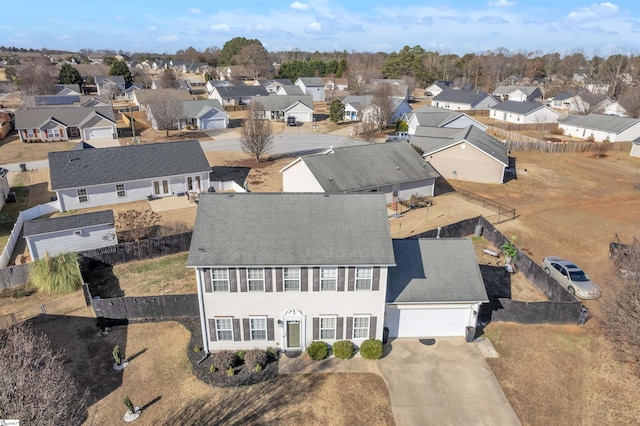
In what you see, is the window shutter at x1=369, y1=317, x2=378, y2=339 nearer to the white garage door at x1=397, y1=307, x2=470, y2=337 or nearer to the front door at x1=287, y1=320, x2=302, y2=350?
the white garage door at x1=397, y1=307, x2=470, y2=337

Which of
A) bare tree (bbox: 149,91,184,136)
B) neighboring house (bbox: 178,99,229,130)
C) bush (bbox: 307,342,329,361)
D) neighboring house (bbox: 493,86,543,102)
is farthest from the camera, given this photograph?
neighboring house (bbox: 493,86,543,102)

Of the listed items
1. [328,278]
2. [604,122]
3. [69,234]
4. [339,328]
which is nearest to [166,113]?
[69,234]

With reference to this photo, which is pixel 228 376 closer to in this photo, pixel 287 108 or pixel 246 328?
pixel 246 328

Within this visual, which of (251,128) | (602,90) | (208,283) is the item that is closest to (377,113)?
(251,128)

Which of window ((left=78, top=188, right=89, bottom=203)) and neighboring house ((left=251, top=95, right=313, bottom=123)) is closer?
window ((left=78, top=188, right=89, bottom=203))

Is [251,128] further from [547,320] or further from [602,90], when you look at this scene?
[602,90]

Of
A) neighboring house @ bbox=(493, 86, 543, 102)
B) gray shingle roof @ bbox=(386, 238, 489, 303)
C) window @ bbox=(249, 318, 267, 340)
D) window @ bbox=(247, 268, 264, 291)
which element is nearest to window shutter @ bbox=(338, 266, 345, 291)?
gray shingle roof @ bbox=(386, 238, 489, 303)

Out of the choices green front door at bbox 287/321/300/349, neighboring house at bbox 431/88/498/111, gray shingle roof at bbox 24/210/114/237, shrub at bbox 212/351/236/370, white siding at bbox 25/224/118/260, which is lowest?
shrub at bbox 212/351/236/370
